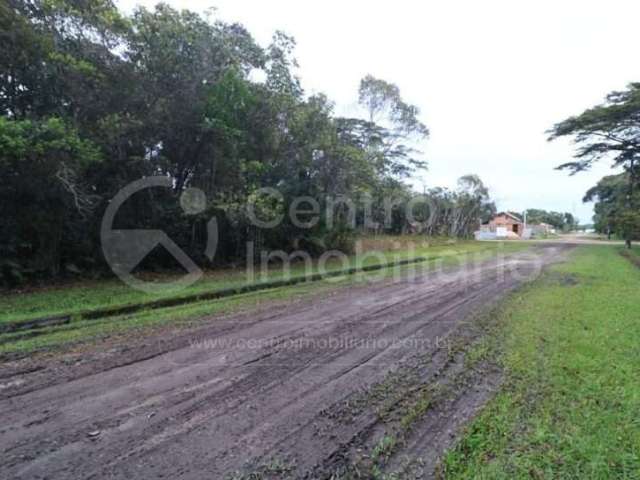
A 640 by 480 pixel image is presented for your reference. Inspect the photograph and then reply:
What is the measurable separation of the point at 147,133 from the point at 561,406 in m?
9.93

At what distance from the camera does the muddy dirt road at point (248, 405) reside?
198cm

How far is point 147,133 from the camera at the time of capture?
349 inches

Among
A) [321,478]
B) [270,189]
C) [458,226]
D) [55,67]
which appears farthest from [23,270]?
[458,226]

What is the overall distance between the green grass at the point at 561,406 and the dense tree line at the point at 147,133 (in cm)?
733

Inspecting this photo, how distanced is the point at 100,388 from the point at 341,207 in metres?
11.6

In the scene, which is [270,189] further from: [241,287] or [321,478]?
[321,478]

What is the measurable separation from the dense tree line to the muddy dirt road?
4.87 metres

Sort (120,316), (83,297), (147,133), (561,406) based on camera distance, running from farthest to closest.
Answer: (147,133) < (83,297) < (120,316) < (561,406)

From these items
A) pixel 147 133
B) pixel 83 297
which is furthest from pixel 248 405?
pixel 147 133

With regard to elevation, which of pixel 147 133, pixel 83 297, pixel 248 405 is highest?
pixel 147 133

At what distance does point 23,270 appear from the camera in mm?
7387

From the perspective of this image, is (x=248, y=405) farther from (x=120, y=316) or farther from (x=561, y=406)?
(x=120, y=316)

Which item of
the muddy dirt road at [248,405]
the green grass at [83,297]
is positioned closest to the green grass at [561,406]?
the muddy dirt road at [248,405]

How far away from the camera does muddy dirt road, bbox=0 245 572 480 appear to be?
198 centimetres
